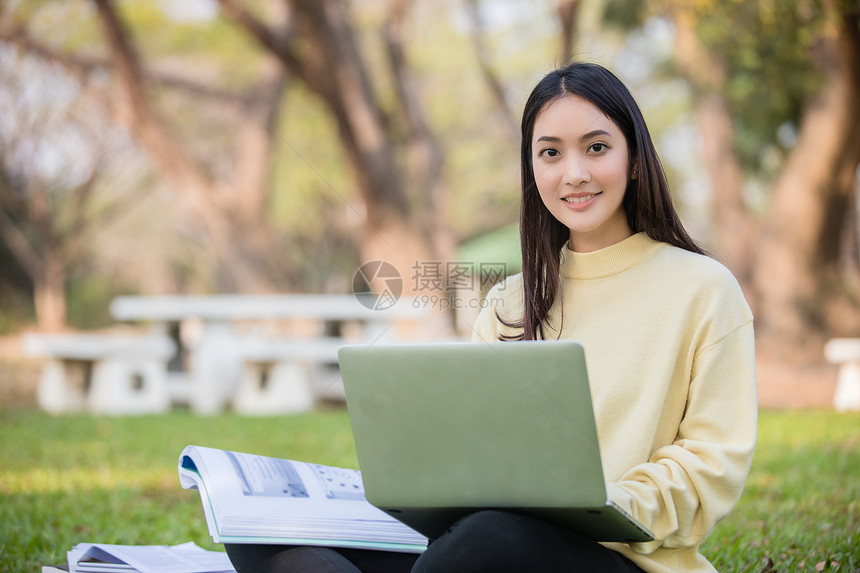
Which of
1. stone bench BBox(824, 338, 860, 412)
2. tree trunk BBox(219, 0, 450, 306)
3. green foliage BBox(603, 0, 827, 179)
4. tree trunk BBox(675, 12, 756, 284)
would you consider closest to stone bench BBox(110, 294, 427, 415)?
tree trunk BBox(219, 0, 450, 306)

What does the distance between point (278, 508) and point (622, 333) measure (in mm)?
779

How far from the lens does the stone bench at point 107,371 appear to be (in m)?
7.80

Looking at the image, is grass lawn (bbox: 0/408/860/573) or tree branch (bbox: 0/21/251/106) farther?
tree branch (bbox: 0/21/251/106)

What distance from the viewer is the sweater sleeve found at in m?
1.50

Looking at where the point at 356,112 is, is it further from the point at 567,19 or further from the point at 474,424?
the point at 474,424

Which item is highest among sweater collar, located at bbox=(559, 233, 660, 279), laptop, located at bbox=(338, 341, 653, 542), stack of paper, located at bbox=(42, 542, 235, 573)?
sweater collar, located at bbox=(559, 233, 660, 279)

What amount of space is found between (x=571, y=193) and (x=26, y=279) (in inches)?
930

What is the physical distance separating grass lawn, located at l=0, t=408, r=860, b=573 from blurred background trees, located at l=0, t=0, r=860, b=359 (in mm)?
1005

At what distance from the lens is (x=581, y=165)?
5.84 feet

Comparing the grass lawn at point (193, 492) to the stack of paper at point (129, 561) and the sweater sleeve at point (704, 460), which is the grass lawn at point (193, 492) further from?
the sweater sleeve at point (704, 460)

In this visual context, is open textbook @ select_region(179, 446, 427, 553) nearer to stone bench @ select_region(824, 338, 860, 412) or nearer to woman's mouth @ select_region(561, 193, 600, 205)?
woman's mouth @ select_region(561, 193, 600, 205)

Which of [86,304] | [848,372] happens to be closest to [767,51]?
[848,372]

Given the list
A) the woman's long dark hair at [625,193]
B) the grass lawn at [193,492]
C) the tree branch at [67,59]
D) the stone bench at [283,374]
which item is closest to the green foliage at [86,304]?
the tree branch at [67,59]

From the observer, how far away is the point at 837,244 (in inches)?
322
